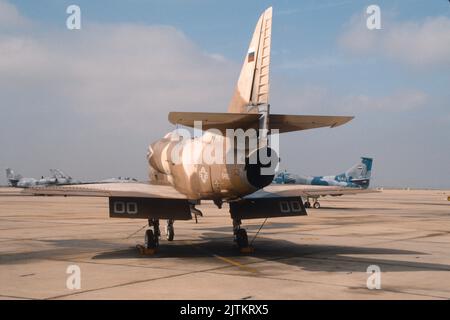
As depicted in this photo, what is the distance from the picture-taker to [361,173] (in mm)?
60750

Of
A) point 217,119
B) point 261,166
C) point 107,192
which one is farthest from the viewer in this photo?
point 107,192

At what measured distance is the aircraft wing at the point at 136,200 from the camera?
14.6 metres

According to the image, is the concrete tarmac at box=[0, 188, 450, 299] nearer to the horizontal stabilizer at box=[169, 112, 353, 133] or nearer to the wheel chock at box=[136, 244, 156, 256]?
the wheel chock at box=[136, 244, 156, 256]

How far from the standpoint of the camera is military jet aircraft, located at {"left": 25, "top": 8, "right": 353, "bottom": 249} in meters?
12.2

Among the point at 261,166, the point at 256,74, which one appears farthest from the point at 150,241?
the point at 256,74

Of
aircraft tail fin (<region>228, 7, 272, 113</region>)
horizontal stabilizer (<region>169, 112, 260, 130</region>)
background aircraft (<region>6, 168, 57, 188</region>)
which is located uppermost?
aircraft tail fin (<region>228, 7, 272, 113</region>)

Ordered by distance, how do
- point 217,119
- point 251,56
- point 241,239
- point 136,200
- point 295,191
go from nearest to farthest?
point 217,119 → point 251,56 → point 136,200 → point 241,239 → point 295,191

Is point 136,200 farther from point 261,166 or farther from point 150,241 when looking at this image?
point 261,166

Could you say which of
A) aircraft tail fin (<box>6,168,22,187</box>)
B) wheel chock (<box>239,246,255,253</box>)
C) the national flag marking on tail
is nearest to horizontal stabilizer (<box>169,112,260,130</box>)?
the national flag marking on tail

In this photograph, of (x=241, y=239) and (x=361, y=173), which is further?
(x=361, y=173)

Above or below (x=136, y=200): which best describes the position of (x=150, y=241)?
below

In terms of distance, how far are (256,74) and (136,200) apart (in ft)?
16.6

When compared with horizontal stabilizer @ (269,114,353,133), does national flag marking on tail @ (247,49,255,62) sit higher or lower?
higher

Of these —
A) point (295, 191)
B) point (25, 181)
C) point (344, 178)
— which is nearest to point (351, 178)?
point (344, 178)
